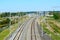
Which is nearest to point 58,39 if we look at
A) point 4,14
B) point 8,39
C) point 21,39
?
point 21,39

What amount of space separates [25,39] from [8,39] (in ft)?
11.9

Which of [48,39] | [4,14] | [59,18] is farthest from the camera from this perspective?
[4,14]

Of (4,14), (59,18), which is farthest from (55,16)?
(4,14)

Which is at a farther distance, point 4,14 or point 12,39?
point 4,14

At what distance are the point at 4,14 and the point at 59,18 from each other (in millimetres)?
78424

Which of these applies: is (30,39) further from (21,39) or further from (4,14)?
(4,14)

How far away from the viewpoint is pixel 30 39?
37.1m

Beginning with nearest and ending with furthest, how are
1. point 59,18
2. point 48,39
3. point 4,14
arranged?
point 48,39 → point 59,18 → point 4,14

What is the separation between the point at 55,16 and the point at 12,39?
95.7 metres

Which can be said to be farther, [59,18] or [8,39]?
[59,18]

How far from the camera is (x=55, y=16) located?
13000cm

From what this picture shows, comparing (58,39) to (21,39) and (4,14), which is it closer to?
(21,39)

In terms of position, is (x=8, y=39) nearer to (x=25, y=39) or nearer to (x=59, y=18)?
(x=25, y=39)

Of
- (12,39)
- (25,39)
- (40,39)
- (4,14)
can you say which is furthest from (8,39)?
(4,14)
